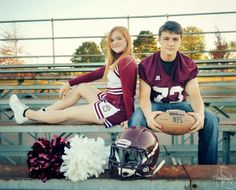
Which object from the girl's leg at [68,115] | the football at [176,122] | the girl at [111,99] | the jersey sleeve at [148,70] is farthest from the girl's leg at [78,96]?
the football at [176,122]

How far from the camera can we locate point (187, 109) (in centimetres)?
256

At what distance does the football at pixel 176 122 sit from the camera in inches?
89.7

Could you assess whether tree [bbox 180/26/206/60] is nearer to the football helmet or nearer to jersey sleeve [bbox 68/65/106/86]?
jersey sleeve [bbox 68/65/106/86]

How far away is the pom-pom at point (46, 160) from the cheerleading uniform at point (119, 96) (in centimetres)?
65

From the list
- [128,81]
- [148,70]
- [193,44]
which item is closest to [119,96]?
[128,81]

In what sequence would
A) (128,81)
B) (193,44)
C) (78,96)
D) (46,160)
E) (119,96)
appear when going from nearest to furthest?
1. (46,160)
2. (128,81)
3. (119,96)
4. (78,96)
5. (193,44)

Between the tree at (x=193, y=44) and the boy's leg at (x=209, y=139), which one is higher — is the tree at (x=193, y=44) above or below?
above

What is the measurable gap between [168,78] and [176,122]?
1.32 feet

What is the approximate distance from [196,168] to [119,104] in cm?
86

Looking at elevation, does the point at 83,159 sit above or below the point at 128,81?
below

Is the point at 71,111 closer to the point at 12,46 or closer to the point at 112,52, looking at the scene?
the point at 112,52

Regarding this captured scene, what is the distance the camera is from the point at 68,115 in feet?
9.64

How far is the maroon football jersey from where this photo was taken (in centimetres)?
255

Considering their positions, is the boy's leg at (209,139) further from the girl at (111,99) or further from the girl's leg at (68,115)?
the girl's leg at (68,115)
